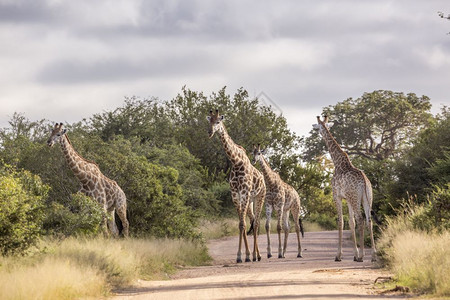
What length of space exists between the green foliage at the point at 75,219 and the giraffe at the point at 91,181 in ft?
5.37

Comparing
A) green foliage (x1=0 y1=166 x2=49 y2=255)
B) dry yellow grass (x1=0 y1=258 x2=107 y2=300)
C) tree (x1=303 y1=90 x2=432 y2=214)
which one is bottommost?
dry yellow grass (x1=0 y1=258 x2=107 y2=300)

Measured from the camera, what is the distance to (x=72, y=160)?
62.8ft

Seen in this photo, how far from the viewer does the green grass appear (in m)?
10.6

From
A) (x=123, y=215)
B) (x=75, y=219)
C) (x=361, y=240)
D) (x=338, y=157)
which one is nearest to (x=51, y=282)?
(x=75, y=219)

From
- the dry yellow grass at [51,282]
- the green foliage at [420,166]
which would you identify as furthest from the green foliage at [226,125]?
the dry yellow grass at [51,282]

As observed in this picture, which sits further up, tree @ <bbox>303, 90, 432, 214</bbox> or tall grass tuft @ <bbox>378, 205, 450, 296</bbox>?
tree @ <bbox>303, 90, 432, 214</bbox>

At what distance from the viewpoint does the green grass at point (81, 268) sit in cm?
1059

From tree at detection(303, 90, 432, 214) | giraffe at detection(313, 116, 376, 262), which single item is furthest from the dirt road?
tree at detection(303, 90, 432, 214)

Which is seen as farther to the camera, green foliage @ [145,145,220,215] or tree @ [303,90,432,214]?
tree @ [303,90,432,214]

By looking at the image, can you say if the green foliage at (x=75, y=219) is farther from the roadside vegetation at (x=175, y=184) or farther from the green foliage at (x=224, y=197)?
the green foliage at (x=224, y=197)

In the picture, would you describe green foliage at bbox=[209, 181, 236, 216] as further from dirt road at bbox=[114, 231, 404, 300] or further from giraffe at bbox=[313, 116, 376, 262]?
giraffe at bbox=[313, 116, 376, 262]

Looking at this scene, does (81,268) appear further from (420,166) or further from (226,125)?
(226,125)

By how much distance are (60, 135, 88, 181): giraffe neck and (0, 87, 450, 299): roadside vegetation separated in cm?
78

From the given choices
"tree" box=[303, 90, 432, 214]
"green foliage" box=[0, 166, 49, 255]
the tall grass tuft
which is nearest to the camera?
the tall grass tuft
